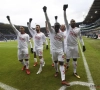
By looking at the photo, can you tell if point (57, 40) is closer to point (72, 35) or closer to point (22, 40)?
point (72, 35)

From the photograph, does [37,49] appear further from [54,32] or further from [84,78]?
[84,78]

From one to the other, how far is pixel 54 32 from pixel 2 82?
2.66 m

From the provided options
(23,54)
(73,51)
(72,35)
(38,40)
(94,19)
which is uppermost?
(94,19)

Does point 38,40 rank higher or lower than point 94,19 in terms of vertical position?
lower

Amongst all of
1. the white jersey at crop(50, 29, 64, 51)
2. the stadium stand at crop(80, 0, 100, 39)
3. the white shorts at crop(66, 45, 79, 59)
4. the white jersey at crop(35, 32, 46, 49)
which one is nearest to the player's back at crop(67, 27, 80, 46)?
the white shorts at crop(66, 45, 79, 59)

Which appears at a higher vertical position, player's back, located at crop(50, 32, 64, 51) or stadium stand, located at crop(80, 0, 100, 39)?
stadium stand, located at crop(80, 0, 100, 39)

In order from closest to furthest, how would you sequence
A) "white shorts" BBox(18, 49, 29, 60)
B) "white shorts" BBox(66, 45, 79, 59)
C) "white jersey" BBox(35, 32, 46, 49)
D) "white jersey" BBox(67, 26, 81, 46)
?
"white jersey" BBox(67, 26, 81, 46)
"white shorts" BBox(66, 45, 79, 59)
"white shorts" BBox(18, 49, 29, 60)
"white jersey" BBox(35, 32, 46, 49)

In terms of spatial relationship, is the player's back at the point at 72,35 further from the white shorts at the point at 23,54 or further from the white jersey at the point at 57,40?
the white shorts at the point at 23,54

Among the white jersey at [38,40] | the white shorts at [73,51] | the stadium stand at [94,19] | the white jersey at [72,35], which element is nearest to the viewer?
the white jersey at [72,35]

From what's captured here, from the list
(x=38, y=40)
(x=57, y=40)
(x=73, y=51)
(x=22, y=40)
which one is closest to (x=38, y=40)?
(x=38, y=40)

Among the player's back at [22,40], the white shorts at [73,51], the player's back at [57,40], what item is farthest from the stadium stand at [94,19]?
the player's back at [57,40]

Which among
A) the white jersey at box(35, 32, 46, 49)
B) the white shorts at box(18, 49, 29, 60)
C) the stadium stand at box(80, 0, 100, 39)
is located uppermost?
the stadium stand at box(80, 0, 100, 39)

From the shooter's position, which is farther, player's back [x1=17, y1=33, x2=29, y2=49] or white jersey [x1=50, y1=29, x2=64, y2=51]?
player's back [x1=17, y1=33, x2=29, y2=49]

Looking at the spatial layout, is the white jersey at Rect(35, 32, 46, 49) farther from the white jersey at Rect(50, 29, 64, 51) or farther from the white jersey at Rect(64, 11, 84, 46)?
the white jersey at Rect(50, 29, 64, 51)
